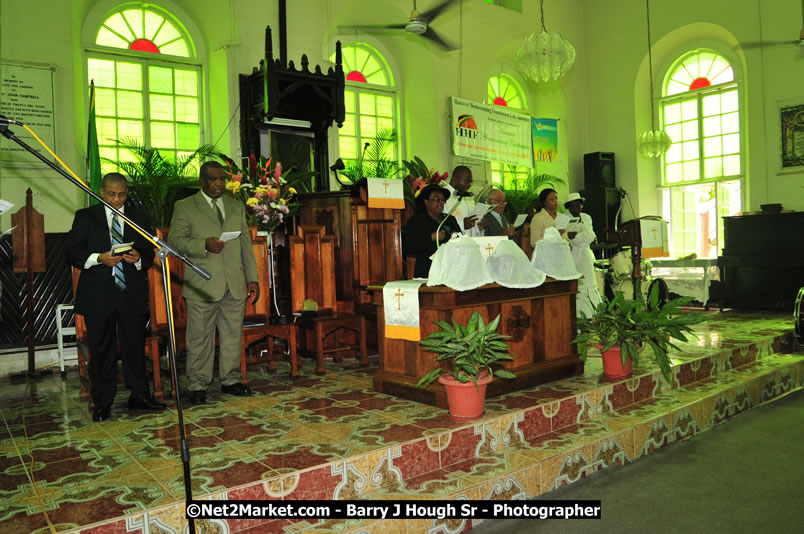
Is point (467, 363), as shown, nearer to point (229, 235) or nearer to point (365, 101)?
point (229, 235)

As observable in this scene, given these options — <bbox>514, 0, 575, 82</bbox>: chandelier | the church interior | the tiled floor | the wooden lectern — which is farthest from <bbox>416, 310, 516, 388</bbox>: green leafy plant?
<bbox>514, 0, 575, 82</bbox>: chandelier

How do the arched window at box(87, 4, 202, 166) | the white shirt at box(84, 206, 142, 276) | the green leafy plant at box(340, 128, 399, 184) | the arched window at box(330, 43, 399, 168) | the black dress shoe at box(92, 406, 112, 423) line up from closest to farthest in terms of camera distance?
the white shirt at box(84, 206, 142, 276) → the black dress shoe at box(92, 406, 112, 423) → the arched window at box(87, 4, 202, 166) → the green leafy plant at box(340, 128, 399, 184) → the arched window at box(330, 43, 399, 168)

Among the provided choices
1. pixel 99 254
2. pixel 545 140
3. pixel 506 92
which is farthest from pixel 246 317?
pixel 506 92

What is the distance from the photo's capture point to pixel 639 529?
9.31 ft

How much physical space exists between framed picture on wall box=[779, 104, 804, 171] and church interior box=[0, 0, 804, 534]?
0.11ft

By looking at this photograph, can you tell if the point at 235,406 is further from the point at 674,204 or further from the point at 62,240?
the point at 674,204

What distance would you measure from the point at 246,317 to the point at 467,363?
2370 millimetres

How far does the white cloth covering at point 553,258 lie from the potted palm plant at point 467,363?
3.71 ft

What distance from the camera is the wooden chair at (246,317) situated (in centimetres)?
472

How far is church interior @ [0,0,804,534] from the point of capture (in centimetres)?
312

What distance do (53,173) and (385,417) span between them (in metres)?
4.51

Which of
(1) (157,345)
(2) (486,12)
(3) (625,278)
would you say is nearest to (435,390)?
(1) (157,345)

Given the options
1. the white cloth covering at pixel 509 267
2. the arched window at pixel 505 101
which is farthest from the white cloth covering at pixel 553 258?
the arched window at pixel 505 101

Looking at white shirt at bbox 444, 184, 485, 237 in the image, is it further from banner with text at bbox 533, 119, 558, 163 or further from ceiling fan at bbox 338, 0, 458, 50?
banner with text at bbox 533, 119, 558, 163
